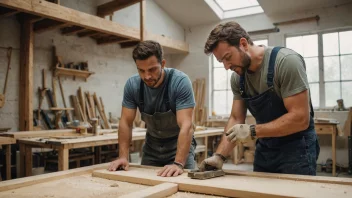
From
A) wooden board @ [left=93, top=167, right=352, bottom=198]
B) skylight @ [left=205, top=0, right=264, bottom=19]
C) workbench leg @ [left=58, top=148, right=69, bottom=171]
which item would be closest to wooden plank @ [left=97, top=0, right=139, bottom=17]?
skylight @ [left=205, top=0, right=264, bottom=19]

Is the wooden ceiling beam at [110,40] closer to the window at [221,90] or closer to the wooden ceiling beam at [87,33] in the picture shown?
the wooden ceiling beam at [87,33]

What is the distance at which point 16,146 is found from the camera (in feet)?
17.4

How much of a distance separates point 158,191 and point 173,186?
0.51 ft

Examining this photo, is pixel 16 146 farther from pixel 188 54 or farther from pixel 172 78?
pixel 188 54

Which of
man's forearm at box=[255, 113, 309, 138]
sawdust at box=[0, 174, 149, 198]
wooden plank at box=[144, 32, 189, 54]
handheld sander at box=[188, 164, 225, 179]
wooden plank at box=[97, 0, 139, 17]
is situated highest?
wooden plank at box=[97, 0, 139, 17]

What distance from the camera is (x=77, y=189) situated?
172 cm

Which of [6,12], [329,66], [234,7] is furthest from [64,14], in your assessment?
[329,66]

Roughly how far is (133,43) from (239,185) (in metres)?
6.83

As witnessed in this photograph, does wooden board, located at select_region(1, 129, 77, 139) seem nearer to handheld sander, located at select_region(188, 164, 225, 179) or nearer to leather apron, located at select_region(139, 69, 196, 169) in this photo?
leather apron, located at select_region(139, 69, 196, 169)

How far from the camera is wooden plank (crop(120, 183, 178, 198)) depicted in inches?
57.3

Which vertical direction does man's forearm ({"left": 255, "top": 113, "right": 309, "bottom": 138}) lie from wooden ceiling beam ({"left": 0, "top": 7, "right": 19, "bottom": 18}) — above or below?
below

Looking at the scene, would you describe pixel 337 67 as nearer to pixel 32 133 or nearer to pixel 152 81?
pixel 152 81

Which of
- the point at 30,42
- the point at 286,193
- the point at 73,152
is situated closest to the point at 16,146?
the point at 73,152

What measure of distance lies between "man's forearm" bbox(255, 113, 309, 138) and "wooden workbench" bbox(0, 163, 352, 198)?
26 cm
